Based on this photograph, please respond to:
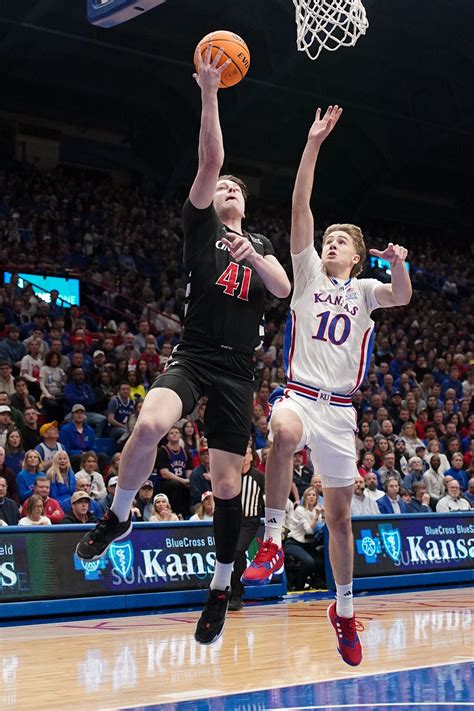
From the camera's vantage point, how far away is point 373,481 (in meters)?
16.2

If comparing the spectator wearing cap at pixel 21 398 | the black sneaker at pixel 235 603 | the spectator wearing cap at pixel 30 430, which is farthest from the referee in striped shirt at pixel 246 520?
the spectator wearing cap at pixel 21 398

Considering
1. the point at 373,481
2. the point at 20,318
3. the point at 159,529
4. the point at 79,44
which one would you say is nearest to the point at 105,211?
the point at 79,44

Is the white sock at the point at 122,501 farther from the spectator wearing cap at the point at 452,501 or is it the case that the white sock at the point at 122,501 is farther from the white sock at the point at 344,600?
the spectator wearing cap at the point at 452,501

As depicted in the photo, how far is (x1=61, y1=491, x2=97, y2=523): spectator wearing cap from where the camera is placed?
41.1 feet

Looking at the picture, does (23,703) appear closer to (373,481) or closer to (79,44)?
(373,481)

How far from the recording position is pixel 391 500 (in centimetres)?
1650

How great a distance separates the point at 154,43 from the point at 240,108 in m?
3.33

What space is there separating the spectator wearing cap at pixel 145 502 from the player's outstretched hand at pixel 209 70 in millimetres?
8404

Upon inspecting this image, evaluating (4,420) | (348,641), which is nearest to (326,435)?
(348,641)

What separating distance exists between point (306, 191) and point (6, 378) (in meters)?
9.40

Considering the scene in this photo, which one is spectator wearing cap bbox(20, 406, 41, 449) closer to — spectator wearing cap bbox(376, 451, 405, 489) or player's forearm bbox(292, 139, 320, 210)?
spectator wearing cap bbox(376, 451, 405, 489)

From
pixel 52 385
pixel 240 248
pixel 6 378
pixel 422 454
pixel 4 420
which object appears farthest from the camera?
pixel 422 454

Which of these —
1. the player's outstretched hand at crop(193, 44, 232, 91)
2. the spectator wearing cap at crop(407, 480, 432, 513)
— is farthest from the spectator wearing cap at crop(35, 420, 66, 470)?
the player's outstretched hand at crop(193, 44, 232, 91)

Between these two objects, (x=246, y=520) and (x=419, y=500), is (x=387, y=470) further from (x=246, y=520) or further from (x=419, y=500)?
(x=246, y=520)
